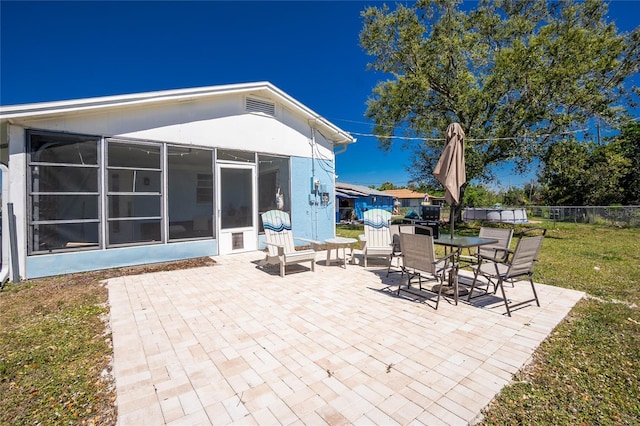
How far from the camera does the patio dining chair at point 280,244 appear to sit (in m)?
5.95

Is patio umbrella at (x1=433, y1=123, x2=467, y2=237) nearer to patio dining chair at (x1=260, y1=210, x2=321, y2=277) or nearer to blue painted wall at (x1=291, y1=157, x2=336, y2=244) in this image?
patio dining chair at (x1=260, y1=210, x2=321, y2=277)

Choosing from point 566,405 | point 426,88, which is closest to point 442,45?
point 426,88

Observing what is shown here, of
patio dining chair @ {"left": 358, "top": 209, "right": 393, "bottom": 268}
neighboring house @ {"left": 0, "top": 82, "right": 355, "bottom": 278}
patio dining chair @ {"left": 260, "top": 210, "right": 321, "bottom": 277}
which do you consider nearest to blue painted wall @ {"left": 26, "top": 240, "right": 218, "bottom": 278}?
neighboring house @ {"left": 0, "top": 82, "right": 355, "bottom": 278}

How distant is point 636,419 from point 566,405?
401 mm

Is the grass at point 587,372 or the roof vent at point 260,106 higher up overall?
the roof vent at point 260,106

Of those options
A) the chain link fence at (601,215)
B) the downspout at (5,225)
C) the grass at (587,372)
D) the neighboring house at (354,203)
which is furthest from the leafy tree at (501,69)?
the downspout at (5,225)

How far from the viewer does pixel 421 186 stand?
19.0 m

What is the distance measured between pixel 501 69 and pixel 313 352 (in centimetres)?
1518

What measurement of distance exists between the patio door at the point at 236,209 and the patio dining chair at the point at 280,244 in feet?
6.61

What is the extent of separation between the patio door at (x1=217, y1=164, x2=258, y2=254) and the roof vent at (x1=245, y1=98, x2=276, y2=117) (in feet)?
5.48

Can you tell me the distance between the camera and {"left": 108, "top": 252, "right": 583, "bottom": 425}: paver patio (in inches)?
83.7

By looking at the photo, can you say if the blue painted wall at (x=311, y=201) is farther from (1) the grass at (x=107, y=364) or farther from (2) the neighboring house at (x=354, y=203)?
(2) the neighboring house at (x=354, y=203)

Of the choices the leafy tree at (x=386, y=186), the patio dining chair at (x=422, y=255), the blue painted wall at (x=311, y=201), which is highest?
the leafy tree at (x=386, y=186)

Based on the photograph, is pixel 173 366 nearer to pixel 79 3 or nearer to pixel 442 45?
pixel 79 3
